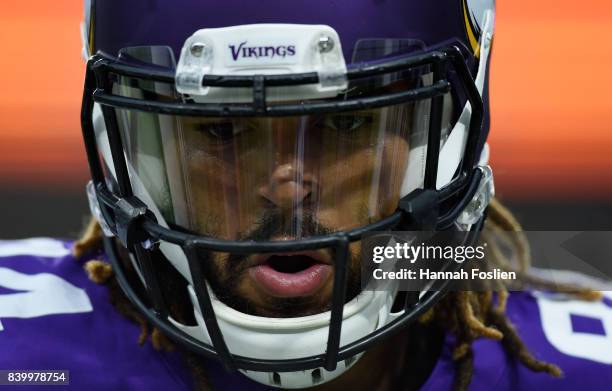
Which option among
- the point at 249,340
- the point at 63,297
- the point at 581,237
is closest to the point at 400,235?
the point at 249,340

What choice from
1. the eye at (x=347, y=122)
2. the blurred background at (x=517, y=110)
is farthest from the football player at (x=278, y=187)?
the blurred background at (x=517, y=110)

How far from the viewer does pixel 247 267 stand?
813 mm

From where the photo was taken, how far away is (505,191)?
1.71 metres

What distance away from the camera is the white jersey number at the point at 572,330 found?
1.00m

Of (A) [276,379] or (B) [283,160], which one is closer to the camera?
(B) [283,160]

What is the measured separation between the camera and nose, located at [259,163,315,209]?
738 mm

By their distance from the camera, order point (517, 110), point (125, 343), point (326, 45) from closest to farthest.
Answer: point (326, 45), point (125, 343), point (517, 110)

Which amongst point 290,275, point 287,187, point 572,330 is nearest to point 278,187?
point 287,187

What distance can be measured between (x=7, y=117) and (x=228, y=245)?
1333 mm

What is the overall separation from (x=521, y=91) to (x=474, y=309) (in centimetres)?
82

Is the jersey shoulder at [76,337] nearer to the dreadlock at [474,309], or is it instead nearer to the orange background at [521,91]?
the dreadlock at [474,309]

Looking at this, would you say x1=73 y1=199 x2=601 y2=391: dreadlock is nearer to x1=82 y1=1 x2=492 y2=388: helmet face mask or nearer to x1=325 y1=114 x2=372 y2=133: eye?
x1=82 y1=1 x2=492 y2=388: helmet face mask

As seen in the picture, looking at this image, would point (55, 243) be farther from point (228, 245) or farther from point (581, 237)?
point (581, 237)

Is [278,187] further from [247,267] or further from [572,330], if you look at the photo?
[572,330]
